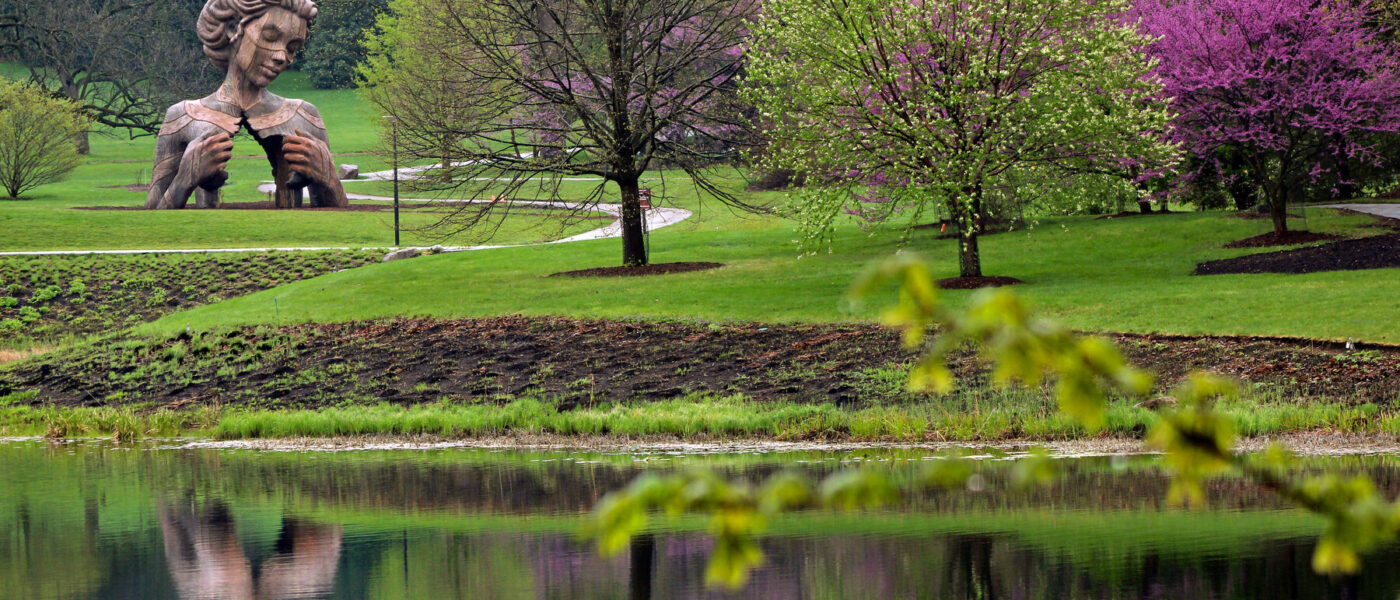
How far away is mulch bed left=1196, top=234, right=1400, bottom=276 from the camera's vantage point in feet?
79.7

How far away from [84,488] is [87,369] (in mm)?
10154

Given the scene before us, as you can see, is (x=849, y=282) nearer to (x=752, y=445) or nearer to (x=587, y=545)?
(x=752, y=445)

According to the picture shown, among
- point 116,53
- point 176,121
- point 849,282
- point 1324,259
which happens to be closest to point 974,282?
point 849,282

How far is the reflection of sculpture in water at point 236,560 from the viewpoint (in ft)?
33.9

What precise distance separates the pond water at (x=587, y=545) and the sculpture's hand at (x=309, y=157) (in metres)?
32.2

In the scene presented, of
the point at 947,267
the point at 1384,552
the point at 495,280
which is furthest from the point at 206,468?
the point at 947,267

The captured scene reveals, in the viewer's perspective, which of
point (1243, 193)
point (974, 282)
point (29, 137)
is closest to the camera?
point (974, 282)

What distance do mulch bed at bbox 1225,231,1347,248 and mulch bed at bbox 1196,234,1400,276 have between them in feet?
3.45

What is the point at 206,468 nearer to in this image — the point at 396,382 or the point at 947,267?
the point at 396,382

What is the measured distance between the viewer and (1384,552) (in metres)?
10.2

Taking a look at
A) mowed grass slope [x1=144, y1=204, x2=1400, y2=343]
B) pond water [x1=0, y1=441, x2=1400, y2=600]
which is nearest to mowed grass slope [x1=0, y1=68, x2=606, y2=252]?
mowed grass slope [x1=144, y1=204, x2=1400, y2=343]

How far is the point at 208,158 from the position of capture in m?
45.4

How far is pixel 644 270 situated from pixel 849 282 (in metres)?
5.49

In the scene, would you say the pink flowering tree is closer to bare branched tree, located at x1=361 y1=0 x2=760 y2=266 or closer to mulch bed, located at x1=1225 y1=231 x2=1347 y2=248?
mulch bed, located at x1=1225 y1=231 x2=1347 y2=248
